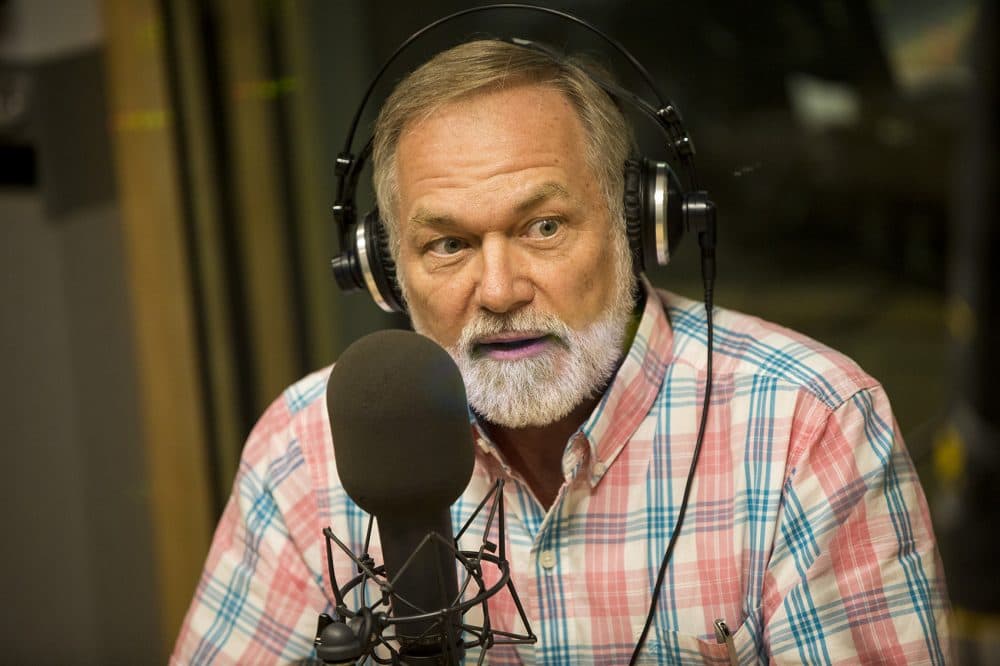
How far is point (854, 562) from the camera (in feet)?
3.53

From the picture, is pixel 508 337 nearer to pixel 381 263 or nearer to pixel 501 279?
pixel 501 279

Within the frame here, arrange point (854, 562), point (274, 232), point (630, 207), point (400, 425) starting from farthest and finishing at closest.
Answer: point (274, 232) < point (630, 207) < point (854, 562) < point (400, 425)

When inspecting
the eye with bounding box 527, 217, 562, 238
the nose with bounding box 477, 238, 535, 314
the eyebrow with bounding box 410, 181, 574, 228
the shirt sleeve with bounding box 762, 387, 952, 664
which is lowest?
the shirt sleeve with bounding box 762, 387, 952, 664

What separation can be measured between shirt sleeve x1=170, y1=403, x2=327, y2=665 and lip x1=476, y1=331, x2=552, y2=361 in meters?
0.32

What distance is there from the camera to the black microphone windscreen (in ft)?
2.51

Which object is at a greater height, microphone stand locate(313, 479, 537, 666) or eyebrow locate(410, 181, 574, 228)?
eyebrow locate(410, 181, 574, 228)

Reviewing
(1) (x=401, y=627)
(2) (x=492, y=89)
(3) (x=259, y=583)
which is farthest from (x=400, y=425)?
(3) (x=259, y=583)

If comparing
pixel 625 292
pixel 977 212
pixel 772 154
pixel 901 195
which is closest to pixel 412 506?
pixel 625 292

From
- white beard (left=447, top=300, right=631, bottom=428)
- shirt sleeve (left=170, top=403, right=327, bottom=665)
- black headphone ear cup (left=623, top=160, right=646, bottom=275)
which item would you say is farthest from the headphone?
shirt sleeve (left=170, top=403, right=327, bottom=665)

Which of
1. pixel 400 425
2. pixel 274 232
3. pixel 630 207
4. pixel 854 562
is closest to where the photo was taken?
pixel 400 425

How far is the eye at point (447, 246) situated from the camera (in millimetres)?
1134

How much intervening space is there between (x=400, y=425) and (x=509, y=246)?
0.40 metres

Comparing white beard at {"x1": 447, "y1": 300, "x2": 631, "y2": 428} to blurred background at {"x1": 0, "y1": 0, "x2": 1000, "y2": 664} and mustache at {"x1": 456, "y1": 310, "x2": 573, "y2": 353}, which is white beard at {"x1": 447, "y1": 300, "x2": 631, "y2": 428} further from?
blurred background at {"x1": 0, "y1": 0, "x2": 1000, "y2": 664}

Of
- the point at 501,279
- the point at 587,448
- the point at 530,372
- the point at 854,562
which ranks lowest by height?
the point at 854,562
